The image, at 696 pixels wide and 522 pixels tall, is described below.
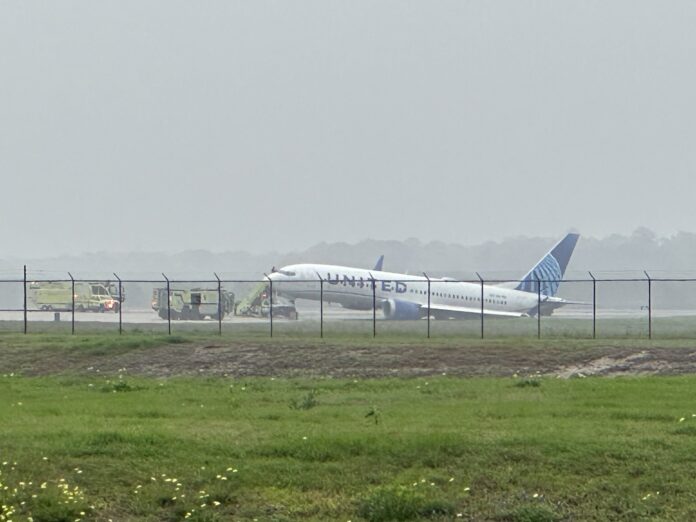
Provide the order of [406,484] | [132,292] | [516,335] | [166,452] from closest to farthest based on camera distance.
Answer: [406,484] → [166,452] → [516,335] → [132,292]

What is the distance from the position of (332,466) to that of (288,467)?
462 millimetres

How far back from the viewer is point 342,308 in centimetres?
6638

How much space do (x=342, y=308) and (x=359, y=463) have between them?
54.2m

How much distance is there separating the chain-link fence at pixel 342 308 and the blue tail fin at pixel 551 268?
684 millimetres

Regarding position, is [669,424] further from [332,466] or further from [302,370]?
[302,370]

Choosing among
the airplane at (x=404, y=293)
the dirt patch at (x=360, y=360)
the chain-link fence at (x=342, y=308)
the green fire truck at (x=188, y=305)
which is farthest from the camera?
the green fire truck at (x=188, y=305)

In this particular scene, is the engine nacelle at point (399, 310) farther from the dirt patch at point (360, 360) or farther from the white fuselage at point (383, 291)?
the dirt patch at point (360, 360)

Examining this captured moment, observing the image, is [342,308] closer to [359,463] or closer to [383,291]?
[383,291]

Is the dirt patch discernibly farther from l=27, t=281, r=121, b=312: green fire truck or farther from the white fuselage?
l=27, t=281, r=121, b=312: green fire truck

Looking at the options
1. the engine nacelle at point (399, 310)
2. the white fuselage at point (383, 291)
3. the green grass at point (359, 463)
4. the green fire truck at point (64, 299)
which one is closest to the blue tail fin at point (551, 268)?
the white fuselage at point (383, 291)

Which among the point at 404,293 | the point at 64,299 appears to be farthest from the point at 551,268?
the point at 64,299

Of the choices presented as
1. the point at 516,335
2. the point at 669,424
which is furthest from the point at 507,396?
the point at 516,335

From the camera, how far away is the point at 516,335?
125 ft

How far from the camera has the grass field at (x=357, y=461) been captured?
36.4 feet
